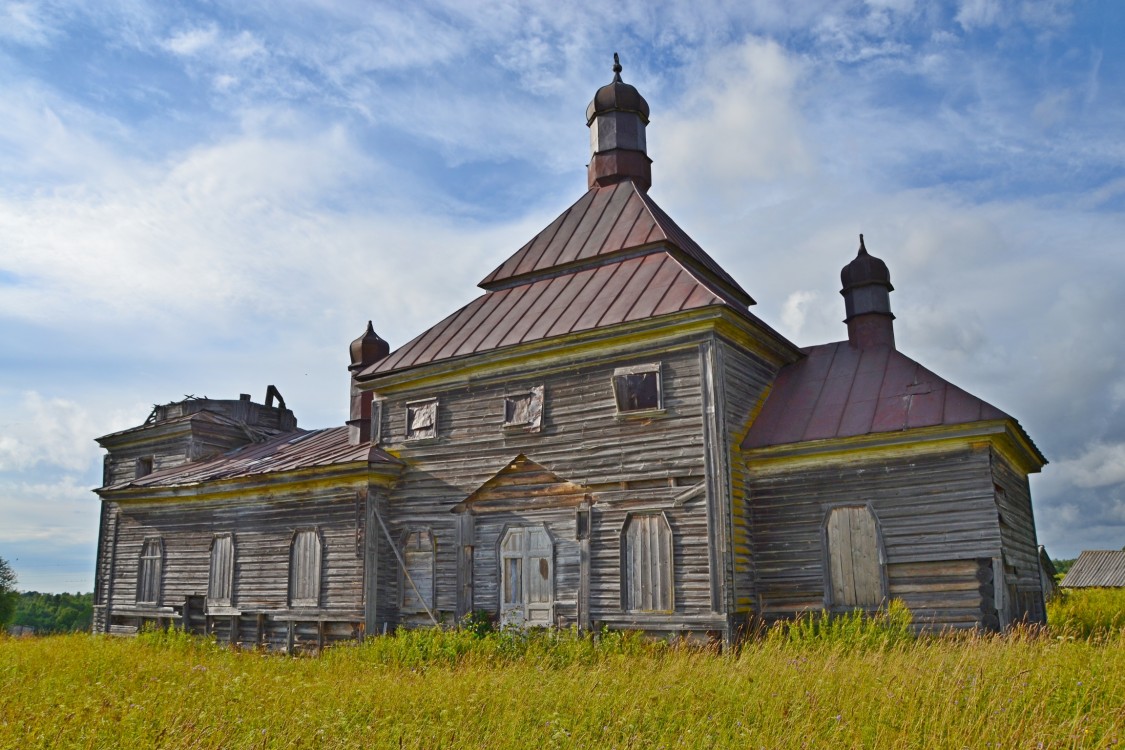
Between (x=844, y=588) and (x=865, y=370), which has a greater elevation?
(x=865, y=370)

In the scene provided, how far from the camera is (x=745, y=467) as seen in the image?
15367 mm

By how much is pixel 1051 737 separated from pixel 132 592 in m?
21.7

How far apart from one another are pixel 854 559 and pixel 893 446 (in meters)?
Result: 1.93

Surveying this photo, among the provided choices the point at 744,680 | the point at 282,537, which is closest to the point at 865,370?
the point at 744,680

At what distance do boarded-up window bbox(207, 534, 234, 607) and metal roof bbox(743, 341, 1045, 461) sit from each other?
12.1m

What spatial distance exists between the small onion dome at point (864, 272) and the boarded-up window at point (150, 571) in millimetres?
17266

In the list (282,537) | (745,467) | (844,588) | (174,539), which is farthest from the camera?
(174,539)

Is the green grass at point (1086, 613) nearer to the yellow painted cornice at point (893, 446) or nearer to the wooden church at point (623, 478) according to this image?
the wooden church at point (623, 478)

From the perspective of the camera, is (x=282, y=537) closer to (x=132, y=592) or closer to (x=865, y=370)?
(x=132, y=592)

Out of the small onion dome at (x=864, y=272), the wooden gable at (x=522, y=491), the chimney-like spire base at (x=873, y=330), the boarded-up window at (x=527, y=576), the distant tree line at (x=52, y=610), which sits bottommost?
the distant tree line at (x=52, y=610)

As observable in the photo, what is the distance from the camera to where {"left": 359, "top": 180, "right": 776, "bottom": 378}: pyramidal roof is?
16.0m

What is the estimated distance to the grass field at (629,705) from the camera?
23.0 feet

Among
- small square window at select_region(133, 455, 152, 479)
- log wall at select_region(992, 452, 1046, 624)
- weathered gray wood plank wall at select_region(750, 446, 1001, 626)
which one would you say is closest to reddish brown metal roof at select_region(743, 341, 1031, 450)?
weathered gray wood plank wall at select_region(750, 446, 1001, 626)

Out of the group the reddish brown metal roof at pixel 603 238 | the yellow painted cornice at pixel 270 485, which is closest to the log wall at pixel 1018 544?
the reddish brown metal roof at pixel 603 238
